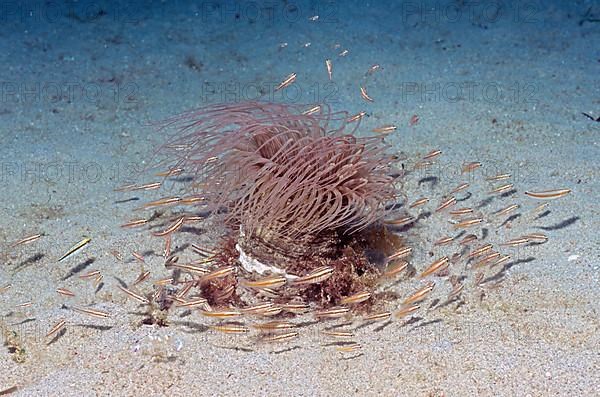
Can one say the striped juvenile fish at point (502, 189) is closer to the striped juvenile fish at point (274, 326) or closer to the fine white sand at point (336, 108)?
the fine white sand at point (336, 108)

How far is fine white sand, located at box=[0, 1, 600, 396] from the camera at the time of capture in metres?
3.46

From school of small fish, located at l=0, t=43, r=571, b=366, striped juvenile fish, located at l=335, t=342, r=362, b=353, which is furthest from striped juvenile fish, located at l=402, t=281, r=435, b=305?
striped juvenile fish, located at l=335, t=342, r=362, b=353

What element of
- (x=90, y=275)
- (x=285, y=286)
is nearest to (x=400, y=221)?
(x=285, y=286)

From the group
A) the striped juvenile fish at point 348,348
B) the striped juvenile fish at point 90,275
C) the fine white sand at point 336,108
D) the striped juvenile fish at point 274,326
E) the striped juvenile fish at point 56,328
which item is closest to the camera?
the fine white sand at point 336,108

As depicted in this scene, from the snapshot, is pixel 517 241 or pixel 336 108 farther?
pixel 336 108

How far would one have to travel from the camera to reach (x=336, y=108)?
7.38 metres

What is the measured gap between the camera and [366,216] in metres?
3.95

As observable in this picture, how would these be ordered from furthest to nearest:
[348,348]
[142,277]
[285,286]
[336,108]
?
[336,108] → [142,277] → [285,286] → [348,348]

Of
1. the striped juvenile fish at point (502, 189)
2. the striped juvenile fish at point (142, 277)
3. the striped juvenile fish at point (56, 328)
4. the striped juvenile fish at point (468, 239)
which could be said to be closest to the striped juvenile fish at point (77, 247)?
the striped juvenile fish at point (142, 277)

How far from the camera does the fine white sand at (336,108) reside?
11.4 feet

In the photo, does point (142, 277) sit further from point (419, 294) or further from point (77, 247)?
point (419, 294)

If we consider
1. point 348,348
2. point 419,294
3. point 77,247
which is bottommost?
point 348,348

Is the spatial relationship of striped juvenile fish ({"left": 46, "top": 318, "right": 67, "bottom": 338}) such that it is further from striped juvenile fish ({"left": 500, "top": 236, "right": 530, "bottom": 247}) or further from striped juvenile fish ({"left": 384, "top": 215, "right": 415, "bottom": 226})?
striped juvenile fish ({"left": 500, "top": 236, "right": 530, "bottom": 247})

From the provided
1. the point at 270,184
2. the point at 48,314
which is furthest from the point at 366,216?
the point at 48,314
